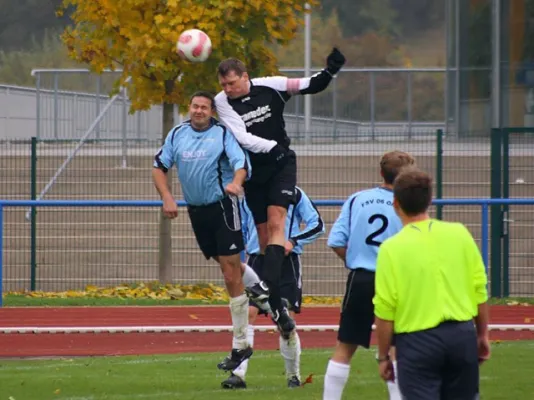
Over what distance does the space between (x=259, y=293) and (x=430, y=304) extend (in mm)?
3515

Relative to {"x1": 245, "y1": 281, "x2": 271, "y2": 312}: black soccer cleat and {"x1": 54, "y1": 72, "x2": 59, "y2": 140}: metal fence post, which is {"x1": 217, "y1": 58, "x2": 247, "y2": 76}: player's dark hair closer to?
{"x1": 245, "y1": 281, "x2": 271, "y2": 312}: black soccer cleat

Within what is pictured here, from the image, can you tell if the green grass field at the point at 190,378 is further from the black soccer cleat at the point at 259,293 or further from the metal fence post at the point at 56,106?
the metal fence post at the point at 56,106

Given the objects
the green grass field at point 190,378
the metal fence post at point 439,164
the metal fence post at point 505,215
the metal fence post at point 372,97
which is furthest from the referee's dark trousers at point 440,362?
the metal fence post at point 372,97

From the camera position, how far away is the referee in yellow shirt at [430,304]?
19.4 feet

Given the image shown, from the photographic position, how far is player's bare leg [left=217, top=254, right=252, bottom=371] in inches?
373

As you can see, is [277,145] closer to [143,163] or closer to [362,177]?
[362,177]

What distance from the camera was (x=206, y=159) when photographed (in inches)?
366

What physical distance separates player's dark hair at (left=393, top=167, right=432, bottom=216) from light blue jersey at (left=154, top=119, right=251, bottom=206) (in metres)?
3.27

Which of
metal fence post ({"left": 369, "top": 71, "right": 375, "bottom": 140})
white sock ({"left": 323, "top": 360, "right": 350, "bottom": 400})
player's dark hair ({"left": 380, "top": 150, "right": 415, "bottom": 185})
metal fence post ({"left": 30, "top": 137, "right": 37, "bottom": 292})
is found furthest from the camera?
metal fence post ({"left": 369, "top": 71, "right": 375, "bottom": 140})

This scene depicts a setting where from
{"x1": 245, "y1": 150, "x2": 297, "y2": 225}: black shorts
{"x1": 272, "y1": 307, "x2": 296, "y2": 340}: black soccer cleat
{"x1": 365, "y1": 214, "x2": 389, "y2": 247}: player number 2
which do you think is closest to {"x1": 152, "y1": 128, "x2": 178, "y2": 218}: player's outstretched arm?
{"x1": 245, "y1": 150, "x2": 297, "y2": 225}: black shorts

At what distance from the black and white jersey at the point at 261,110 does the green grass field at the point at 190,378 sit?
1.82m

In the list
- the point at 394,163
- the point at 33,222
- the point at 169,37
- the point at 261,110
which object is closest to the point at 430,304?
the point at 394,163

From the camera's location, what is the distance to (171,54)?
17.0m

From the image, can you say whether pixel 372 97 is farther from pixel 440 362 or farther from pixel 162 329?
pixel 440 362
